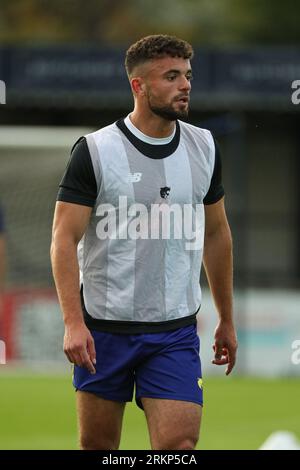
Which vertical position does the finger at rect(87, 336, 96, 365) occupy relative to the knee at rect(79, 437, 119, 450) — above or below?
above

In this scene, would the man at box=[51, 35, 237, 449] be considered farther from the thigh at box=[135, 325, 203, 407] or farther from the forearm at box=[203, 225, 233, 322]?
the forearm at box=[203, 225, 233, 322]

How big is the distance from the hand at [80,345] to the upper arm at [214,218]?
0.86 meters

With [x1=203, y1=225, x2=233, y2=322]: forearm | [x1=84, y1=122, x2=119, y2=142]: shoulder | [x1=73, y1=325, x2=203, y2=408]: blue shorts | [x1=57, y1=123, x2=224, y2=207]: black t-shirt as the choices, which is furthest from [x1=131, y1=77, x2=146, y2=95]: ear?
[x1=73, y1=325, x2=203, y2=408]: blue shorts

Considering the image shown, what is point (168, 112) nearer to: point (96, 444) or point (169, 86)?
point (169, 86)

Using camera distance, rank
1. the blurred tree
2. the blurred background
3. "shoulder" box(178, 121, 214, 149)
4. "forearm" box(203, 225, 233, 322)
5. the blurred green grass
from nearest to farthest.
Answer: "shoulder" box(178, 121, 214, 149)
"forearm" box(203, 225, 233, 322)
the blurred green grass
the blurred background
the blurred tree

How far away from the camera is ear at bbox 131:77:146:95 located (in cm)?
639

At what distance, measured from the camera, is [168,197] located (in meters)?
6.32

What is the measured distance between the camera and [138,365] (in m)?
6.33

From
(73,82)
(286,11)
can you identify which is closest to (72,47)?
(73,82)

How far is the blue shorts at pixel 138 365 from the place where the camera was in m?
6.27

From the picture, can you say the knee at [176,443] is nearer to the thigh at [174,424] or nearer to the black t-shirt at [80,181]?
the thigh at [174,424]

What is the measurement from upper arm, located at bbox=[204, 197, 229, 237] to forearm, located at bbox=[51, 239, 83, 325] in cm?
75

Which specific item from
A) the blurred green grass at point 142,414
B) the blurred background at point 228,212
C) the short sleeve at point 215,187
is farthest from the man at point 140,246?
the blurred background at point 228,212
